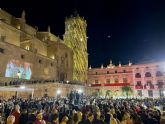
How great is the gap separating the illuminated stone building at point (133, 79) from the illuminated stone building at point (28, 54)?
773 inches

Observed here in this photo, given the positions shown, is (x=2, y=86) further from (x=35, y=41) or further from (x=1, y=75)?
(x=35, y=41)

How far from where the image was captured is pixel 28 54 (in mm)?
36719

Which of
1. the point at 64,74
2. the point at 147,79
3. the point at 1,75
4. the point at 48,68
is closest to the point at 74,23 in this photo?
the point at 64,74

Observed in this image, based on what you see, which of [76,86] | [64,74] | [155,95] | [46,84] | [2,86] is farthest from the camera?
[155,95]

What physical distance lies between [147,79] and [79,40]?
85.0ft

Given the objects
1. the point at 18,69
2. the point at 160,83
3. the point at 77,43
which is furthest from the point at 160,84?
the point at 18,69

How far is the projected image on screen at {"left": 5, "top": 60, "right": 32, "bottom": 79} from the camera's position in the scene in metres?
31.6

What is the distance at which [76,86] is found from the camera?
1563 inches

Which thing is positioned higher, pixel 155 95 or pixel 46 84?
pixel 46 84

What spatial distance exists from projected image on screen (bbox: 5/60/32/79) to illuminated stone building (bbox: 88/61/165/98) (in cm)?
3503

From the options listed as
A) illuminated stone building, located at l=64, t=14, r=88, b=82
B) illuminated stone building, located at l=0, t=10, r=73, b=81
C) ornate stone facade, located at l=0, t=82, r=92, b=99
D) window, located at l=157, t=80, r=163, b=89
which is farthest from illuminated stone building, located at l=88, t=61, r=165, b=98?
ornate stone facade, located at l=0, t=82, r=92, b=99

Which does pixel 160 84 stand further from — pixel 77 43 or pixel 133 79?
pixel 77 43

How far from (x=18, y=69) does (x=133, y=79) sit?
41.7 meters

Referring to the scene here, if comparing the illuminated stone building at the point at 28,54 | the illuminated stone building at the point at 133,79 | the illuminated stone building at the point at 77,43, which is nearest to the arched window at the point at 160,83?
the illuminated stone building at the point at 133,79
